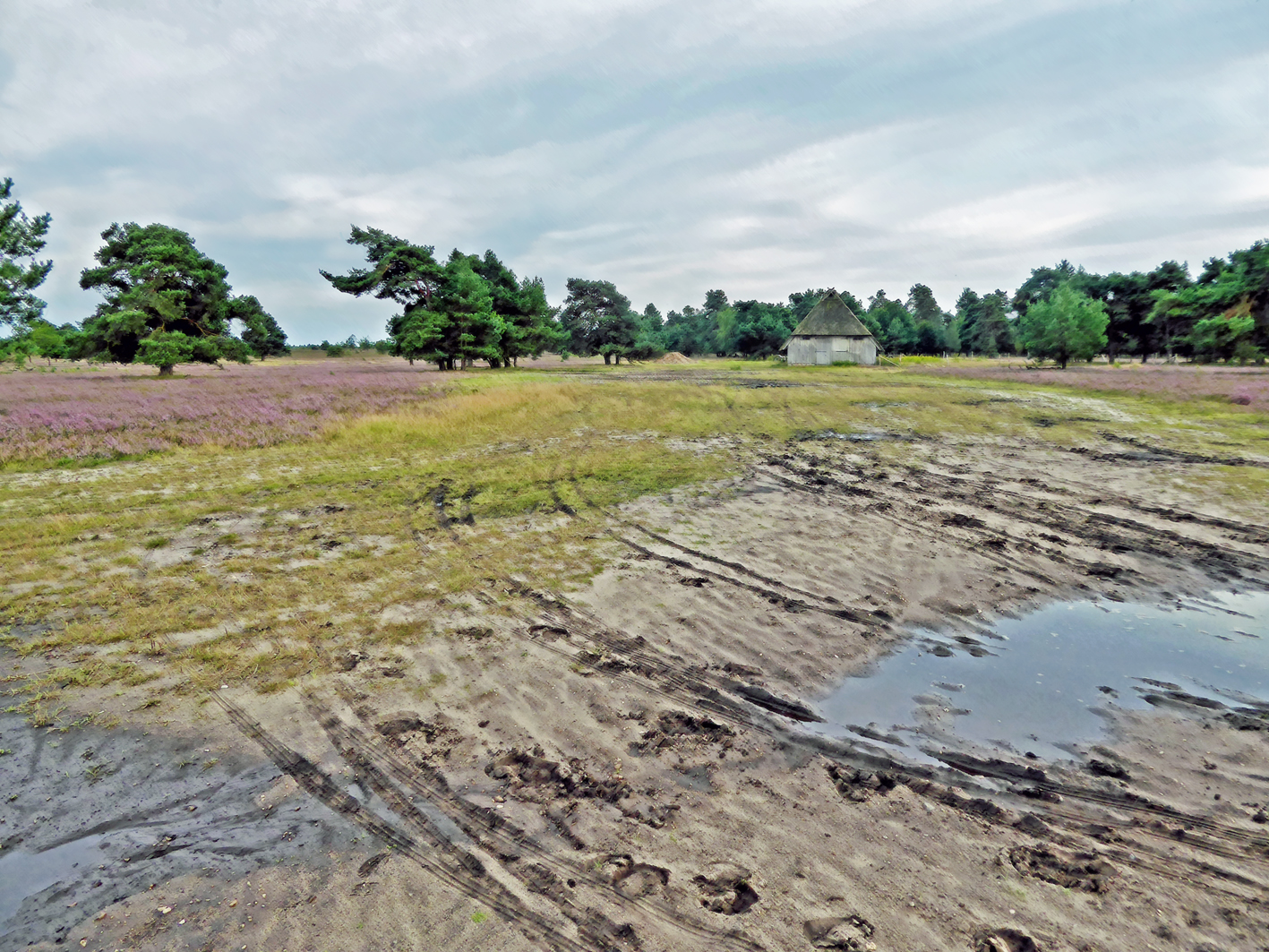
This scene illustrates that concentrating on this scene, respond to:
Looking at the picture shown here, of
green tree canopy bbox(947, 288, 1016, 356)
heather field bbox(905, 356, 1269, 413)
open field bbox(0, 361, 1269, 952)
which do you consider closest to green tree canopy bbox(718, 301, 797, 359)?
green tree canopy bbox(947, 288, 1016, 356)

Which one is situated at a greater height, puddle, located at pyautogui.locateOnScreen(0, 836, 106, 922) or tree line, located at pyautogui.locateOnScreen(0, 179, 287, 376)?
tree line, located at pyautogui.locateOnScreen(0, 179, 287, 376)

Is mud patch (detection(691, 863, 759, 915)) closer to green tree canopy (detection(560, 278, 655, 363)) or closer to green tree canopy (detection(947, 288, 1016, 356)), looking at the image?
green tree canopy (detection(560, 278, 655, 363))

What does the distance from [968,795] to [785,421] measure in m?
17.7

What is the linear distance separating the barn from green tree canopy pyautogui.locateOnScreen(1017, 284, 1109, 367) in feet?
52.0

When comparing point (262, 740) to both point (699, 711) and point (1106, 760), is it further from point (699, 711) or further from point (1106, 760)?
point (1106, 760)

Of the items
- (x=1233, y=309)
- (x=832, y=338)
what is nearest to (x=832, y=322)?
(x=832, y=338)

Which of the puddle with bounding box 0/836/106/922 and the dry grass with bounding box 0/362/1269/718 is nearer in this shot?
the puddle with bounding box 0/836/106/922

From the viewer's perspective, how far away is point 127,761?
387cm

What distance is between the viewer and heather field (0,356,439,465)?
14.8 metres

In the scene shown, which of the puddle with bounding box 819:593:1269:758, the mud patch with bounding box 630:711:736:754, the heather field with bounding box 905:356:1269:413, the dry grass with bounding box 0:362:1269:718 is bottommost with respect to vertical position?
the puddle with bounding box 819:593:1269:758

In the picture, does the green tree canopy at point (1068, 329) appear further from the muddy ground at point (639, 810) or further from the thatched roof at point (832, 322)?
the muddy ground at point (639, 810)

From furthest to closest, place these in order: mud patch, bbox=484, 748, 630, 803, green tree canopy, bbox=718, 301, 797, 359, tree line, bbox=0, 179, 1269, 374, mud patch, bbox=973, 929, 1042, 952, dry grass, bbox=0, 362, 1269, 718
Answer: green tree canopy, bbox=718, 301, 797, 359 < tree line, bbox=0, 179, 1269, 374 < dry grass, bbox=0, 362, 1269, 718 < mud patch, bbox=484, 748, 630, 803 < mud patch, bbox=973, 929, 1042, 952

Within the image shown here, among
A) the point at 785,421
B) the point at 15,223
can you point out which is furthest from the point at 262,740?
the point at 15,223

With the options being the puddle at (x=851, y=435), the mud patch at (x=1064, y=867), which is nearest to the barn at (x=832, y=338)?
the puddle at (x=851, y=435)
